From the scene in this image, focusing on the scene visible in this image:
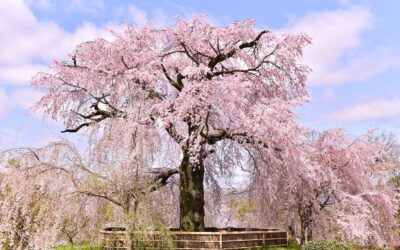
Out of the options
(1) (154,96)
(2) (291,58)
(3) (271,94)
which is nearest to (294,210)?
(3) (271,94)

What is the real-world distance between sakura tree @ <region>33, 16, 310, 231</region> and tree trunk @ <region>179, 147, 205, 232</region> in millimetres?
41

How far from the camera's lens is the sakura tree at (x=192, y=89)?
19578mm

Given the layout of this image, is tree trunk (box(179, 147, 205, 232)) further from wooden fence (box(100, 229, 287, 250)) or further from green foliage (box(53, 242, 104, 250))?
green foliage (box(53, 242, 104, 250))

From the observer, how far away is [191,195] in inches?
858

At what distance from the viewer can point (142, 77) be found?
821 inches

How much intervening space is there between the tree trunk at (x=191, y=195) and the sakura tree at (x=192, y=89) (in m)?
0.04

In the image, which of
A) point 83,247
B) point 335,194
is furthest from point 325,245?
point 83,247

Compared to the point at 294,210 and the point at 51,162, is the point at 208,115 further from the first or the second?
the point at 294,210

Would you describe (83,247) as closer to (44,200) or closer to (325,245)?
(44,200)

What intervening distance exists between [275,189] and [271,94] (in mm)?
4566

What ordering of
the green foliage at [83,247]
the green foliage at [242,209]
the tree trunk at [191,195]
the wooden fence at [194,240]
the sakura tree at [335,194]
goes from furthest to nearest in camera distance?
the green foliage at [242,209]
the sakura tree at [335,194]
the tree trunk at [191,195]
the green foliage at [83,247]
the wooden fence at [194,240]

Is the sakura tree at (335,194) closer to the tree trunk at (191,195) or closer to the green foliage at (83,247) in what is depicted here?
the tree trunk at (191,195)

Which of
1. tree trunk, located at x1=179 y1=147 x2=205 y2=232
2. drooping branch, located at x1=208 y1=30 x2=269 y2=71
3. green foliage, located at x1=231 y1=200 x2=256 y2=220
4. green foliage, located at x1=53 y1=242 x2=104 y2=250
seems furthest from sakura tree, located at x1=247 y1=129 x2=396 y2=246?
green foliage, located at x1=53 y1=242 x2=104 y2=250

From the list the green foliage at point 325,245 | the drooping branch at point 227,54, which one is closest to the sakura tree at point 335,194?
the green foliage at point 325,245
